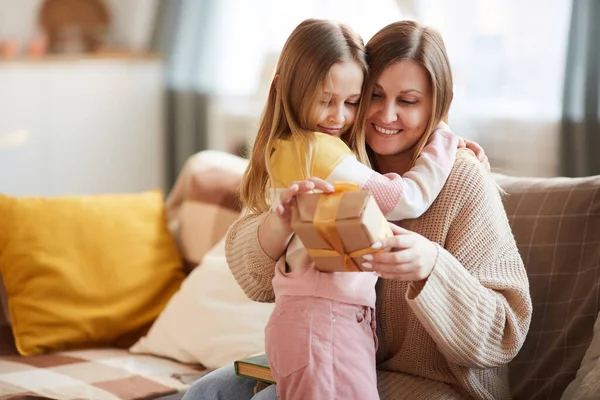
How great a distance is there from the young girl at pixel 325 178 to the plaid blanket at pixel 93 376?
0.77 m

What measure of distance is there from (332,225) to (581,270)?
2.81ft

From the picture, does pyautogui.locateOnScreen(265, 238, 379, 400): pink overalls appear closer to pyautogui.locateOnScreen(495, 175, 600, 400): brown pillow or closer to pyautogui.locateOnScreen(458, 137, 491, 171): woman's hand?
pyautogui.locateOnScreen(458, 137, 491, 171): woman's hand

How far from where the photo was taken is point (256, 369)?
1801mm

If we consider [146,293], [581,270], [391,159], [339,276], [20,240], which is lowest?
[146,293]

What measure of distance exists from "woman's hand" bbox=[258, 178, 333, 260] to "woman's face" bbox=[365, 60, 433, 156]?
274 mm

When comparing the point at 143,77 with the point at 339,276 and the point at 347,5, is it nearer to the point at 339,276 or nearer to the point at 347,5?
the point at 347,5

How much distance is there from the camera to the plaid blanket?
88.3 inches

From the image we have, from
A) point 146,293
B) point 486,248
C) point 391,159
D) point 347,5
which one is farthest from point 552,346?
point 347,5

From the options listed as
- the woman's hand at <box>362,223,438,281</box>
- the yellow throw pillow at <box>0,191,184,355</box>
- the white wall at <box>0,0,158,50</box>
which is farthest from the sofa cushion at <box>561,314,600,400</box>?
the white wall at <box>0,0,158,50</box>

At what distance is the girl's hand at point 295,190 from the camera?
1.46 metres

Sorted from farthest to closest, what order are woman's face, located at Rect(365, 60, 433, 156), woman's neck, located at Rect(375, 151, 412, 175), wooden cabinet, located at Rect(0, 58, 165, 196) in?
1. wooden cabinet, located at Rect(0, 58, 165, 196)
2. woman's neck, located at Rect(375, 151, 412, 175)
3. woman's face, located at Rect(365, 60, 433, 156)

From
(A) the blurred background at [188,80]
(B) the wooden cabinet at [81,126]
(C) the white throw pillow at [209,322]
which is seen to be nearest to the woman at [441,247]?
(C) the white throw pillow at [209,322]

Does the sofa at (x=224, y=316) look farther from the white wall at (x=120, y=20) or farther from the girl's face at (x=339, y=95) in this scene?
the white wall at (x=120, y=20)

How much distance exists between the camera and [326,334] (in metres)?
1.56
